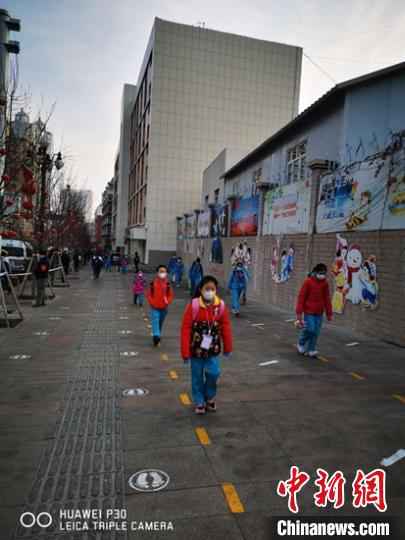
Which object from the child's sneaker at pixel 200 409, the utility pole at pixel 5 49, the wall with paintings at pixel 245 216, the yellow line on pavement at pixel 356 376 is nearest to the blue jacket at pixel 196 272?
the wall with paintings at pixel 245 216

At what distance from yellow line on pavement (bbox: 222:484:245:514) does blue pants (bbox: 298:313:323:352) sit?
4.86 m

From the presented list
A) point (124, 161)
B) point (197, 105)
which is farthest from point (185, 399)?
point (124, 161)

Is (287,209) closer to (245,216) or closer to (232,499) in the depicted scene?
(245,216)

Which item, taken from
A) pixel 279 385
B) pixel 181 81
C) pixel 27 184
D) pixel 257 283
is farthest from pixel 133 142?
pixel 279 385

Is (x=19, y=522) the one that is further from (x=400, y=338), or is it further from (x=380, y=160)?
(x=380, y=160)

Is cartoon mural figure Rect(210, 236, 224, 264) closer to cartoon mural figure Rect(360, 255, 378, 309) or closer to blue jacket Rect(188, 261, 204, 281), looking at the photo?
blue jacket Rect(188, 261, 204, 281)

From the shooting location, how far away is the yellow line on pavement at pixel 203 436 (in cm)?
419

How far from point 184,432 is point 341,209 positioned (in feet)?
29.0

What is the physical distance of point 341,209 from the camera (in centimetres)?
1143

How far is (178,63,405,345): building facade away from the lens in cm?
943

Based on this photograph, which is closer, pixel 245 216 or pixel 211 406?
pixel 211 406

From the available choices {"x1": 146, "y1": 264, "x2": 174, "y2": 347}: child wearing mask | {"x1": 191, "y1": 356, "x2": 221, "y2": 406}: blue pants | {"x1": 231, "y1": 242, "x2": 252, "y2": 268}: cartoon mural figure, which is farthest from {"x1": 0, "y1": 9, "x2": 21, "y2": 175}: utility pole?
{"x1": 231, "y1": 242, "x2": 252, "y2": 268}: cartoon mural figure

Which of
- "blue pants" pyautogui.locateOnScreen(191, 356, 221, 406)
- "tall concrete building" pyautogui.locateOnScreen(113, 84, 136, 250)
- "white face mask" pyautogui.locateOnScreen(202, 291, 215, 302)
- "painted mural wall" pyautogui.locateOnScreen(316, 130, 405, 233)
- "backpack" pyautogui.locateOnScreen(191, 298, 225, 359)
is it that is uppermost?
"tall concrete building" pyautogui.locateOnScreen(113, 84, 136, 250)

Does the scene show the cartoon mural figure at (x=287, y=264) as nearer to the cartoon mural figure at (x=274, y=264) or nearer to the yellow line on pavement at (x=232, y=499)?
the cartoon mural figure at (x=274, y=264)
